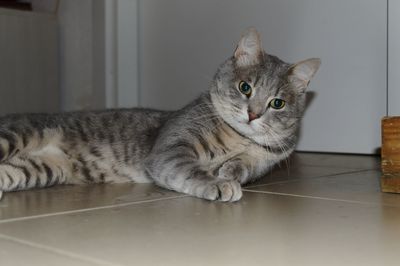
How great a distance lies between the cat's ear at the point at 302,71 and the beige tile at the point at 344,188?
1.15ft

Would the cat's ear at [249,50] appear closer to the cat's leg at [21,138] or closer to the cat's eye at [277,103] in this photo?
the cat's eye at [277,103]

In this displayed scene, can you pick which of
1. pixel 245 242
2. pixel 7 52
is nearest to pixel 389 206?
pixel 245 242

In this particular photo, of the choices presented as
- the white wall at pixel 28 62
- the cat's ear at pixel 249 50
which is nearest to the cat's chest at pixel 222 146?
the cat's ear at pixel 249 50

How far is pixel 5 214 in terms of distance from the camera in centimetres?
136

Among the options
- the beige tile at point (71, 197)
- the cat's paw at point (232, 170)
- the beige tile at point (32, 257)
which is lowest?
the beige tile at point (32, 257)

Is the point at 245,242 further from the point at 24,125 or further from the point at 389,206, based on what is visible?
the point at 24,125

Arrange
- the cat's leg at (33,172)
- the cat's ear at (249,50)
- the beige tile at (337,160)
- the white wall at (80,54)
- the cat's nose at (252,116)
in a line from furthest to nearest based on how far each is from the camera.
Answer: the white wall at (80,54), the beige tile at (337,160), the cat's ear at (249,50), the cat's nose at (252,116), the cat's leg at (33,172)

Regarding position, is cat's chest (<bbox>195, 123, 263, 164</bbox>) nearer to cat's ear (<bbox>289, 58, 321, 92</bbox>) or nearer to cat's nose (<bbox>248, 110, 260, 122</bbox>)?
cat's nose (<bbox>248, 110, 260, 122</bbox>)

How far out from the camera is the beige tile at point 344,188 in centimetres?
158

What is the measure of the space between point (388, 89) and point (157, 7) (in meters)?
1.50

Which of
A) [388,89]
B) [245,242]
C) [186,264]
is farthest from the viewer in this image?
[388,89]

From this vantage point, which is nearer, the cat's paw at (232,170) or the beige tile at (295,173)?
the cat's paw at (232,170)

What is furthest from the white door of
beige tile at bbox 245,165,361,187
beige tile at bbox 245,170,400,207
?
beige tile at bbox 245,170,400,207

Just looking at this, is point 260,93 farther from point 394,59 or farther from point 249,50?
point 394,59
